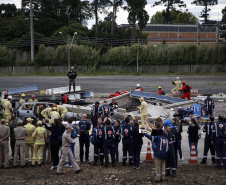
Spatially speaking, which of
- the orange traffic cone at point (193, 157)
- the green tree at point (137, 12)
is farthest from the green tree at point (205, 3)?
the orange traffic cone at point (193, 157)

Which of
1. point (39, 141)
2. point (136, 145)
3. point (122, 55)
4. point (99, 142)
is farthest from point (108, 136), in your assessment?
point (122, 55)

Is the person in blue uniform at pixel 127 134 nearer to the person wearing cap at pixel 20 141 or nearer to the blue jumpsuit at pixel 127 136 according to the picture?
the blue jumpsuit at pixel 127 136

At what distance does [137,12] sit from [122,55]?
960 cm

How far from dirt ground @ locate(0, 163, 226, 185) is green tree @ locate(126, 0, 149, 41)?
56.9 meters

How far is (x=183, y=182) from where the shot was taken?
9.38 m

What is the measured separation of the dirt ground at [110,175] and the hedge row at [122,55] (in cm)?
4918

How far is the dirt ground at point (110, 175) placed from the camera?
31.4 ft

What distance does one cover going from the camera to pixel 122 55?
6181 centimetres

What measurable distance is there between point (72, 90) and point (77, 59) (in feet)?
119

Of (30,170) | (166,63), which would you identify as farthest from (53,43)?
(30,170)

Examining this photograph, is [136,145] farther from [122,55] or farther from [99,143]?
[122,55]

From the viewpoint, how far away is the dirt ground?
9.56 m

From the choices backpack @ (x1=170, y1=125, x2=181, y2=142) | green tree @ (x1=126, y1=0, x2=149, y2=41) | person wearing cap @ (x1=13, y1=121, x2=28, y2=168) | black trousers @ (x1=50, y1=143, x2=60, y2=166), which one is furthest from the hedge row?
black trousers @ (x1=50, y1=143, x2=60, y2=166)

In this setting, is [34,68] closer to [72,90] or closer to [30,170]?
[72,90]
